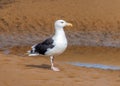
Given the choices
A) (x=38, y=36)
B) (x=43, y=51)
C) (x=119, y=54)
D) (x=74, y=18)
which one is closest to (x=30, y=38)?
(x=38, y=36)

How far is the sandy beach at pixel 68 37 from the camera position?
13844 millimetres

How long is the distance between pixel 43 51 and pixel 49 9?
1236 cm

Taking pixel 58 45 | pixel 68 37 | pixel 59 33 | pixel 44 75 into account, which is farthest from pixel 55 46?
pixel 68 37

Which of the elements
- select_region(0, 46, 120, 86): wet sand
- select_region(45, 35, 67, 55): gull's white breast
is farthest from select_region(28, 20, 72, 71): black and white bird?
select_region(0, 46, 120, 86): wet sand

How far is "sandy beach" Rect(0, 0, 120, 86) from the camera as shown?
45.4 ft

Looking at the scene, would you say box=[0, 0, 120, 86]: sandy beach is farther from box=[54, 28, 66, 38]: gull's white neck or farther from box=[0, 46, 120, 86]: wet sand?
box=[54, 28, 66, 38]: gull's white neck

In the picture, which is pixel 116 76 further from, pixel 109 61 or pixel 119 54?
pixel 119 54

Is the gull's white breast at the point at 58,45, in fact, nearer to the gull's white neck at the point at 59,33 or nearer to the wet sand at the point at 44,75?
the gull's white neck at the point at 59,33

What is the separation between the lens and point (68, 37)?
2397 cm

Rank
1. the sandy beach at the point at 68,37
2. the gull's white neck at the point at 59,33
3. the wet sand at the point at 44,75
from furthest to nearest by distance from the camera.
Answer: the gull's white neck at the point at 59,33, the sandy beach at the point at 68,37, the wet sand at the point at 44,75

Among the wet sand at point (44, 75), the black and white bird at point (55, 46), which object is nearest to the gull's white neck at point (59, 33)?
the black and white bird at point (55, 46)

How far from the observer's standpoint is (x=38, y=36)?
2444 centimetres

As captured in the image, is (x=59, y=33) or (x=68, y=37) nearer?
(x=59, y=33)

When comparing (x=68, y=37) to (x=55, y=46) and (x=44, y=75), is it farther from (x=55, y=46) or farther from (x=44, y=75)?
(x=44, y=75)
